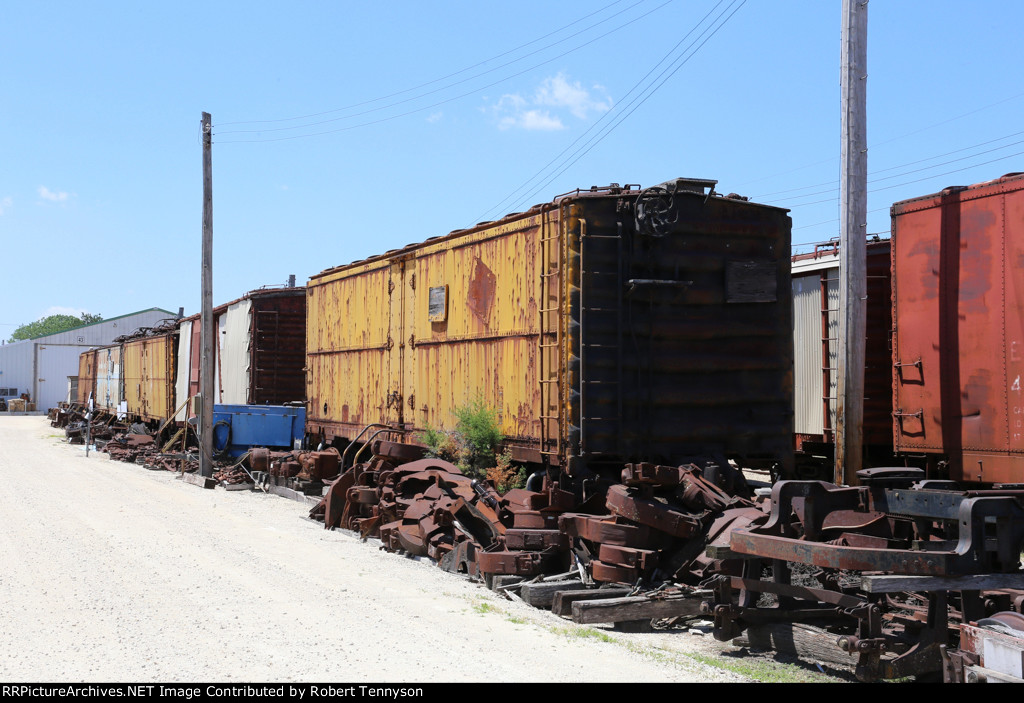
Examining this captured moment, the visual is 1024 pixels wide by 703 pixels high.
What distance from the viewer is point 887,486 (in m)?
6.30

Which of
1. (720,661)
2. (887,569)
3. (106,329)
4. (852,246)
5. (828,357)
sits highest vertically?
(106,329)

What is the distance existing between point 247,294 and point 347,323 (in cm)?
700

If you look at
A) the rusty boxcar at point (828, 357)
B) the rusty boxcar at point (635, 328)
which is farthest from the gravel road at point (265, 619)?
the rusty boxcar at point (828, 357)

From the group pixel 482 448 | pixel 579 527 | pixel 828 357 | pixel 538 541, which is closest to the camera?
pixel 579 527

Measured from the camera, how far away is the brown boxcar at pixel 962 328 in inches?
364

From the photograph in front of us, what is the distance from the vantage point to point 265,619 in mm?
7137

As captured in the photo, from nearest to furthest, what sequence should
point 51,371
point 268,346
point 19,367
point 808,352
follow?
point 808,352 < point 268,346 < point 19,367 < point 51,371

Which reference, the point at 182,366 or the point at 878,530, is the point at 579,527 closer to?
the point at 878,530

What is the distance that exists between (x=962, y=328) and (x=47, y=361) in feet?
272

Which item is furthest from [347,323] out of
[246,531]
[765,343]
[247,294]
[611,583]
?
[611,583]

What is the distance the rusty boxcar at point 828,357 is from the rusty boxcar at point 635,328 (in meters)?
2.13

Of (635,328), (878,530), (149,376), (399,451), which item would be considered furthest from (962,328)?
(149,376)

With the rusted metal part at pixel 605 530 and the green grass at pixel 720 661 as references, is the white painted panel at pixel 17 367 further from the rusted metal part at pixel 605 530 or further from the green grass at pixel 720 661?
the green grass at pixel 720 661

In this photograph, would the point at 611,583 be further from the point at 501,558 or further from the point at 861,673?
the point at 861,673
